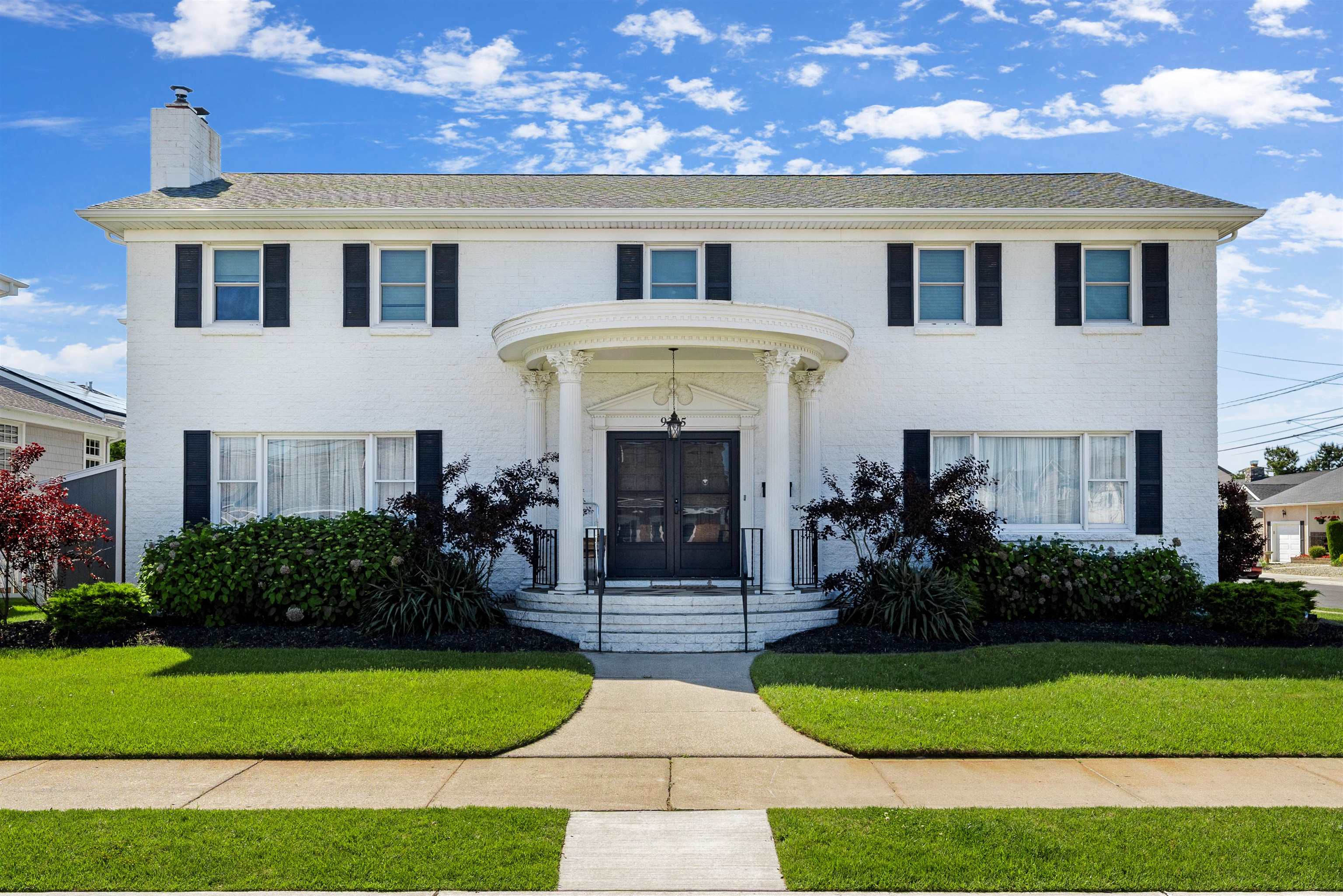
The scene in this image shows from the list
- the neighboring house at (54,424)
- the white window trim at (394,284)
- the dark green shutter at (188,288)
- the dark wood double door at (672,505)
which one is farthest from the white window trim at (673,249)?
the neighboring house at (54,424)

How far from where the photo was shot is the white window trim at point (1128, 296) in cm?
1401

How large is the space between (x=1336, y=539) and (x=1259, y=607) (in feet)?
105

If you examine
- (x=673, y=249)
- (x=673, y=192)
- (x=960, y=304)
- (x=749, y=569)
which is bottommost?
(x=749, y=569)

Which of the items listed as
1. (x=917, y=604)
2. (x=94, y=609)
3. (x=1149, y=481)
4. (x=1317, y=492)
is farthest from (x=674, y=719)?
(x=1317, y=492)

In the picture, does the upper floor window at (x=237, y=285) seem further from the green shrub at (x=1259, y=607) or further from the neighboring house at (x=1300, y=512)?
the neighboring house at (x=1300, y=512)

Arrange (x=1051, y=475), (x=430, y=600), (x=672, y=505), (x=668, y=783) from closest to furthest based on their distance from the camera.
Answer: (x=668, y=783)
(x=430, y=600)
(x=672, y=505)
(x=1051, y=475)

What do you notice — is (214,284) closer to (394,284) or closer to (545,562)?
(394,284)

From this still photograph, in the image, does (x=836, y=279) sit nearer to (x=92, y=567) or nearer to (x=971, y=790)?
(x=971, y=790)

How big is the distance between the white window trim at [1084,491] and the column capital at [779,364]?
3034 millimetres

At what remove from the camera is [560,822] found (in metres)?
5.45

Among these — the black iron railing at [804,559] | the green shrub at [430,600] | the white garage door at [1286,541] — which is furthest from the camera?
the white garage door at [1286,541]

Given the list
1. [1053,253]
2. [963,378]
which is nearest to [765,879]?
[963,378]

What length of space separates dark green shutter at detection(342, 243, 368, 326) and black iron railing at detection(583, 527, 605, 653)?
4.60 metres

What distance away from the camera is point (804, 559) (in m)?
13.2
